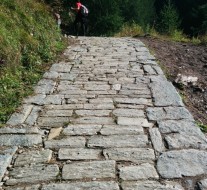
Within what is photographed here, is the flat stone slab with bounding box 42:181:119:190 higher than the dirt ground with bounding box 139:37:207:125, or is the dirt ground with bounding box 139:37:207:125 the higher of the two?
the flat stone slab with bounding box 42:181:119:190

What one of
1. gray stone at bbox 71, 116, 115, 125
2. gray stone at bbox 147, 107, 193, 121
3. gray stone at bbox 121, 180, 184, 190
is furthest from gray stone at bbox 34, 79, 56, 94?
gray stone at bbox 121, 180, 184, 190

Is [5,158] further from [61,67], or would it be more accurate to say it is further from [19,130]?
[61,67]

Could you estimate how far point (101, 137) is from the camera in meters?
3.80

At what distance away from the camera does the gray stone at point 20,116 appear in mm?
4242

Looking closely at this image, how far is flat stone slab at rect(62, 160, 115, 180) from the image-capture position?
3.06 metres

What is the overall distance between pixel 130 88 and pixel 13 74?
77.8 inches

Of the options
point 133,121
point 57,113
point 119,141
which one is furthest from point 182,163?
point 57,113

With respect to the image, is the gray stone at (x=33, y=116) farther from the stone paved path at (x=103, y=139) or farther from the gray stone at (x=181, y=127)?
the gray stone at (x=181, y=127)

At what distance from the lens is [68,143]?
3.68m

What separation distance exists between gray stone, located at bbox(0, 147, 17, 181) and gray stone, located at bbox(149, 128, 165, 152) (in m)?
1.43

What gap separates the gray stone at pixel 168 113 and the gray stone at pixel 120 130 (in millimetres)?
374

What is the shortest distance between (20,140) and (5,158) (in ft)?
1.34

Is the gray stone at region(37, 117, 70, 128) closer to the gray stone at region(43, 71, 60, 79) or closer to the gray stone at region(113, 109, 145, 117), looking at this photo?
the gray stone at region(113, 109, 145, 117)

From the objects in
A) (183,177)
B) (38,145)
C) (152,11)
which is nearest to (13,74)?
(38,145)
